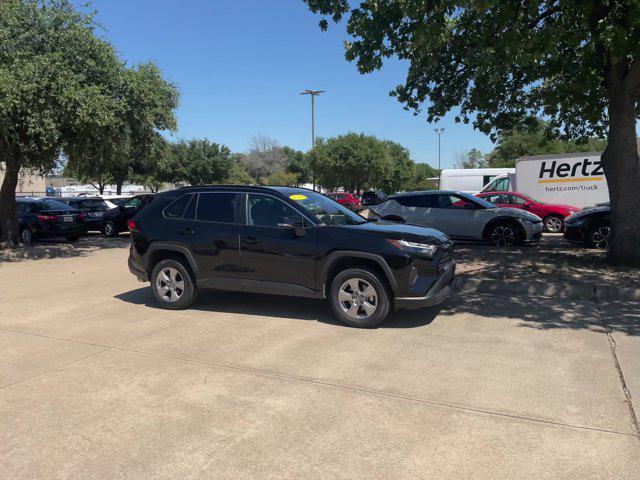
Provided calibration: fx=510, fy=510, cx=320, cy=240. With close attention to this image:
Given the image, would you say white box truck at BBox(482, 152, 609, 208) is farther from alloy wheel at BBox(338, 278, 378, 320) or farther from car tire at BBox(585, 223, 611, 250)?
alloy wheel at BBox(338, 278, 378, 320)

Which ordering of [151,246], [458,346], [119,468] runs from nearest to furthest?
[119,468]
[458,346]
[151,246]

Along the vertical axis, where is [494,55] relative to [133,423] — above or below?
above

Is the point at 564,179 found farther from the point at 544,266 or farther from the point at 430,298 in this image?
the point at 430,298

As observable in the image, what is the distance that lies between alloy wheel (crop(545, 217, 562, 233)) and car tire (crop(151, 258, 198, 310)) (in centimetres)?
1464

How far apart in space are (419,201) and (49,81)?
943 cm

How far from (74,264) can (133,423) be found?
9317mm

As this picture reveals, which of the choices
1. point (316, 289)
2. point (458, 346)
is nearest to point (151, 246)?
point (316, 289)

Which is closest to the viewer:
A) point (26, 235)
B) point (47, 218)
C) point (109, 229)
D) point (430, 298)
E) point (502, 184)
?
point (430, 298)

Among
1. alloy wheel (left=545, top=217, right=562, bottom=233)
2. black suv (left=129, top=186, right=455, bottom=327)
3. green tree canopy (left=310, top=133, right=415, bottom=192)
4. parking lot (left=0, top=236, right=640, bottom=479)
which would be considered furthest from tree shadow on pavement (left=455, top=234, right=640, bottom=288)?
green tree canopy (left=310, top=133, right=415, bottom=192)

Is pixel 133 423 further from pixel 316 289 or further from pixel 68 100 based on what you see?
pixel 68 100

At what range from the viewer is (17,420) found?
12.8 feet

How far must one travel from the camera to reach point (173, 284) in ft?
23.8

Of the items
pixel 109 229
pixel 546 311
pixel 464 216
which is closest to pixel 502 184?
pixel 464 216

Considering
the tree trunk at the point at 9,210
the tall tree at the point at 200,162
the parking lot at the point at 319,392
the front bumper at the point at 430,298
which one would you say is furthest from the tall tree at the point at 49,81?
the tall tree at the point at 200,162
